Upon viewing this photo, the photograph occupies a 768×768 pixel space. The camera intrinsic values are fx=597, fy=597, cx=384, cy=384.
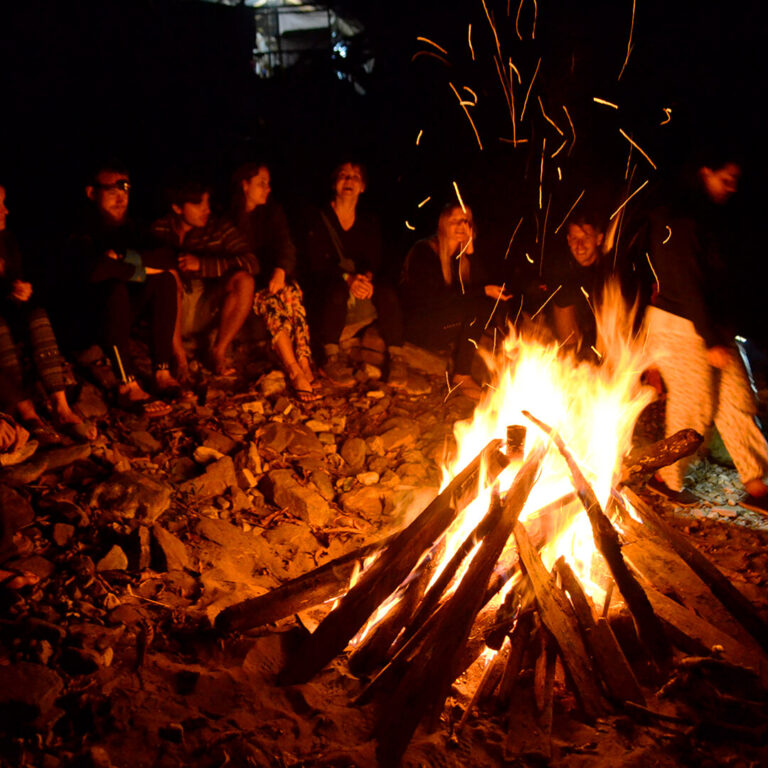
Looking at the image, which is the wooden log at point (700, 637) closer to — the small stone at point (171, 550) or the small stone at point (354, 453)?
the small stone at point (354, 453)

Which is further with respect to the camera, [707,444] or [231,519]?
[707,444]

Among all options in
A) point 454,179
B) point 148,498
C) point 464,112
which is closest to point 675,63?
point 464,112

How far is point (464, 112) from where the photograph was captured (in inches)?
381

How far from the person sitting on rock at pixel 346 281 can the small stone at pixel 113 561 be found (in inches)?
108

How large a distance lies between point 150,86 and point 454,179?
19.5ft

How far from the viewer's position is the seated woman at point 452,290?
565cm

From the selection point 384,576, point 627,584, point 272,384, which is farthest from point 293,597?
point 272,384

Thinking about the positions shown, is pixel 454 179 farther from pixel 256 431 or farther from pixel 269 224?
pixel 256 431

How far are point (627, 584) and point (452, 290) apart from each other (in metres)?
3.57

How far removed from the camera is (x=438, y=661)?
→ 2412mm

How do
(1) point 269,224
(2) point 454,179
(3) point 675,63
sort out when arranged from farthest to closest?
(3) point 675,63 < (2) point 454,179 < (1) point 269,224

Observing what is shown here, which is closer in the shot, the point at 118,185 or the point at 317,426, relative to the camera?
the point at 118,185

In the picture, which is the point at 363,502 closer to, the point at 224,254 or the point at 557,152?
the point at 224,254

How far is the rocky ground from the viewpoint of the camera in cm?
221
